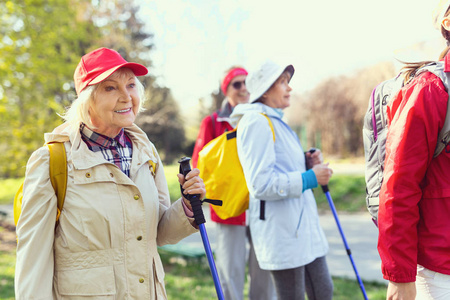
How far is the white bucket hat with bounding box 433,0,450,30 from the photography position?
184 centimetres

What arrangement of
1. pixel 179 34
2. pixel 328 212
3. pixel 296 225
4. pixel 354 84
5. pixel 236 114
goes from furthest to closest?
pixel 354 84, pixel 179 34, pixel 328 212, pixel 236 114, pixel 296 225

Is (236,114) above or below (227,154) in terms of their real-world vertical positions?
above

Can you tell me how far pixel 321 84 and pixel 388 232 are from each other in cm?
1794

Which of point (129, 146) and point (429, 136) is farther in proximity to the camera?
point (129, 146)

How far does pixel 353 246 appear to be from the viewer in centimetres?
680

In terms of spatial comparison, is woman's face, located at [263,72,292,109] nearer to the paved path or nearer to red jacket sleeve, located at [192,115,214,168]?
red jacket sleeve, located at [192,115,214,168]

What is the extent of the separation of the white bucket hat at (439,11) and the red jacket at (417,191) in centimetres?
27

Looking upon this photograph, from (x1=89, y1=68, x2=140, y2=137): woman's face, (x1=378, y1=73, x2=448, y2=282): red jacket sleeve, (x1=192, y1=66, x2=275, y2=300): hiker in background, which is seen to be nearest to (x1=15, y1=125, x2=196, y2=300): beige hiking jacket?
(x1=89, y1=68, x2=140, y2=137): woman's face

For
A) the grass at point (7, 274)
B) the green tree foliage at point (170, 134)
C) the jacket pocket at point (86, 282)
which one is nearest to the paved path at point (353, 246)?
the grass at point (7, 274)

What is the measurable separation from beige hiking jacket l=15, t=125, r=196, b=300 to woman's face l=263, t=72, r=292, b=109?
4.58 ft

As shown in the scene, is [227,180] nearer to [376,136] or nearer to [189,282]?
[376,136]

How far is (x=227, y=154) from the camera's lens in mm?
3229

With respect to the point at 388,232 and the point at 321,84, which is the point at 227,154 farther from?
the point at 321,84

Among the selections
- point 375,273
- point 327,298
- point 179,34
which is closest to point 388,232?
point 327,298
